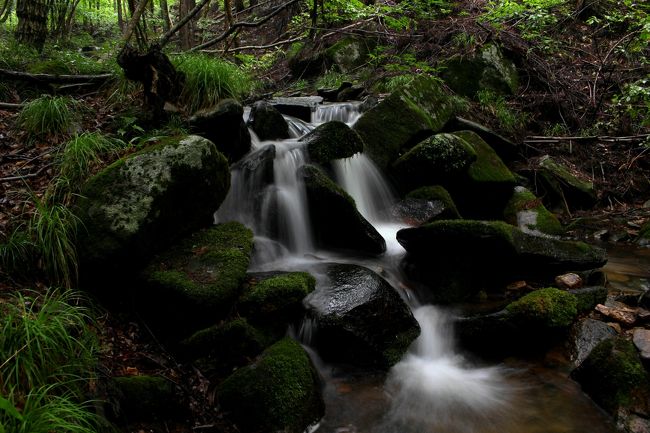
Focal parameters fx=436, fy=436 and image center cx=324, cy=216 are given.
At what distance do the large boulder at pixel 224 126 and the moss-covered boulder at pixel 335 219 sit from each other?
1.08 m

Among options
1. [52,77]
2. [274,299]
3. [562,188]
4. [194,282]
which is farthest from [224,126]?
[562,188]

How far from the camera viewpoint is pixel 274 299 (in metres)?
4.03

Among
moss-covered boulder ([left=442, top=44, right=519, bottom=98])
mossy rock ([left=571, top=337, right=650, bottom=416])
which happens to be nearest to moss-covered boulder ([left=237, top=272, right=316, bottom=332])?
mossy rock ([left=571, top=337, right=650, bottom=416])

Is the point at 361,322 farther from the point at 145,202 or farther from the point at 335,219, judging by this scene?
the point at 145,202

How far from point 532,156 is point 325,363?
6995mm

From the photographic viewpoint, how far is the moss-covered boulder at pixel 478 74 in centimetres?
989

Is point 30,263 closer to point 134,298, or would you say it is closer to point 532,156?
point 134,298

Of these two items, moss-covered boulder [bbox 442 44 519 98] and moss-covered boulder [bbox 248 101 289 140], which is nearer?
moss-covered boulder [bbox 248 101 289 140]

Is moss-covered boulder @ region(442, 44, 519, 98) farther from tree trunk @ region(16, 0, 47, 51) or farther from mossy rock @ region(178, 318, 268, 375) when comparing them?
mossy rock @ region(178, 318, 268, 375)

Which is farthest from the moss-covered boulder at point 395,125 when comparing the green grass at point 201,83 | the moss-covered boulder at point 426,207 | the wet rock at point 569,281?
the wet rock at point 569,281

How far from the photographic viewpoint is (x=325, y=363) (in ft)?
13.6

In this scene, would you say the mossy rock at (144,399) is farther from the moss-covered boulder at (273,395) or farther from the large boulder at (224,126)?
the large boulder at (224,126)

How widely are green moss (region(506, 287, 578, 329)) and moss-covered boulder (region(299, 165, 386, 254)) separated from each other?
6.43 ft

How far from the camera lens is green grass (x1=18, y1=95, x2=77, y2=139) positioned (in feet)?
16.0
